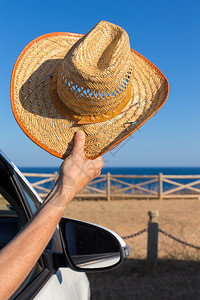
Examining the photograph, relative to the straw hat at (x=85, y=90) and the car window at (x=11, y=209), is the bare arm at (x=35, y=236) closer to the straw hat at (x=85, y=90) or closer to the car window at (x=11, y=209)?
the straw hat at (x=85, y=90)

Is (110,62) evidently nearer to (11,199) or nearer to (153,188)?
(11,199)

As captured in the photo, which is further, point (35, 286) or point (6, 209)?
point (6, 209)

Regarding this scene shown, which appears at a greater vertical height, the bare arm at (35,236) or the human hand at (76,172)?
the human hand at (76,172)

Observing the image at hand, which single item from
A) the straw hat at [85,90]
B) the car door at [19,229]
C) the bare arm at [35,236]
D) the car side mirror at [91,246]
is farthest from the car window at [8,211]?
the bare arm at [35,236]

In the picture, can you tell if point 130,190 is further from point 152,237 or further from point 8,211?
point 8,211

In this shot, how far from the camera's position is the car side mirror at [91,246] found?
5.65ft

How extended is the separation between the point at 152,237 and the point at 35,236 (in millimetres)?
5417

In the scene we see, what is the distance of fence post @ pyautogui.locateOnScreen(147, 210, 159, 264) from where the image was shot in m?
5.85

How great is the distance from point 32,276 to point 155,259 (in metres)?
4.92

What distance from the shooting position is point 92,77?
143 centimetres

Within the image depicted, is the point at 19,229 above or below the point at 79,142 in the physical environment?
below

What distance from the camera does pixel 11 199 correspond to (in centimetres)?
191

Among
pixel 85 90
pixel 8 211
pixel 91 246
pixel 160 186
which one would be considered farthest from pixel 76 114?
pixel 160 186

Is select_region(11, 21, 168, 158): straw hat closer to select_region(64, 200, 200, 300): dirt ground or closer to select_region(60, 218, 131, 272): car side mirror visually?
select_region(60, 218, 131, 272): car side mirror
